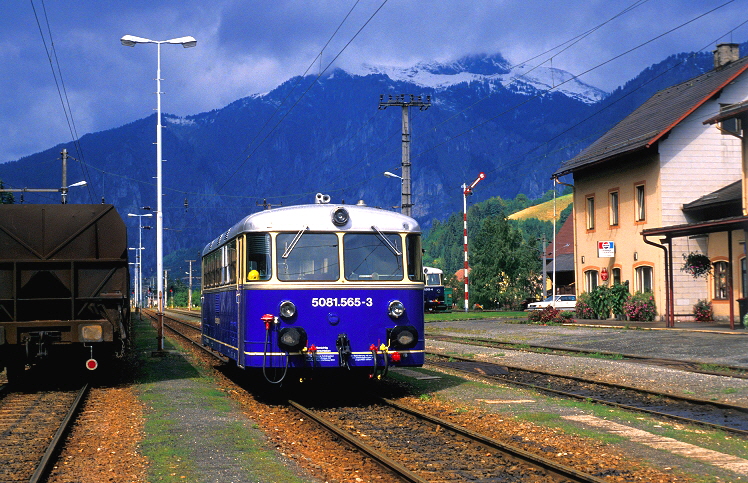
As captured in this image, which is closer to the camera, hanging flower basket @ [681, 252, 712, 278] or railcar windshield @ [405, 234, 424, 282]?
railcar windshield @ [405, 234, 424, 282]

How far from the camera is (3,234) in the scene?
14656 mm

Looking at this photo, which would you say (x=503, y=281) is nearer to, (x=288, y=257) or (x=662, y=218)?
(x=662, y=218)

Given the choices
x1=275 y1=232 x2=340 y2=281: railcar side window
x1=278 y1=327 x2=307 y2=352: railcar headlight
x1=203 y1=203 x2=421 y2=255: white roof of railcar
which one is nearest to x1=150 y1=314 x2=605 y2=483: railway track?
x1=278 y1=327 x2=307 y2=352: railcar headlight

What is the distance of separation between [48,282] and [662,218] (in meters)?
25.0

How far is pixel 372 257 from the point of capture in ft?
42.1

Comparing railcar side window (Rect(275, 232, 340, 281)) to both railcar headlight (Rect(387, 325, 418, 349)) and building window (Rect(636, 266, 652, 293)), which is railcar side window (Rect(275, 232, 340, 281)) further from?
building window (Rect(636, 266, 652, 293))

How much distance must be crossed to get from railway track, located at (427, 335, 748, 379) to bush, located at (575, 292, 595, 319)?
10072 millimetres

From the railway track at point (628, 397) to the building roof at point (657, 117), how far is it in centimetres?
1809

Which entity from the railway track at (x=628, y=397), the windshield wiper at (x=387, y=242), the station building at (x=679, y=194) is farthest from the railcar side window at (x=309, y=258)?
the station building at (x=679, y=194)

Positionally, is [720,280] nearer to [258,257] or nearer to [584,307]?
[584,307]

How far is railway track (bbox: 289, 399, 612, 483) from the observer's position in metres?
7.81

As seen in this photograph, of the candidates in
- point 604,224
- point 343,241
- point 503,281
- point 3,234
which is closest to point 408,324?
point 343,241

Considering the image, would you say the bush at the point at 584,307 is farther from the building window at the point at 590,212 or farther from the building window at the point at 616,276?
the building window at the point at 590,212

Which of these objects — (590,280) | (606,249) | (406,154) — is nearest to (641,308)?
(606,249)
